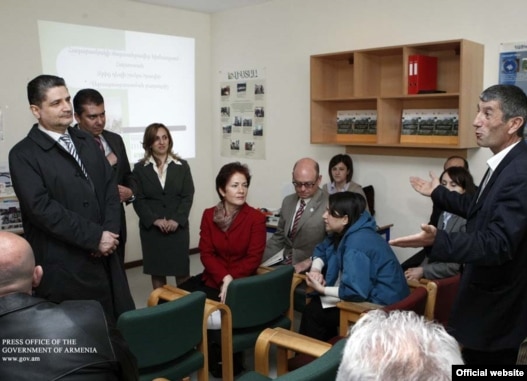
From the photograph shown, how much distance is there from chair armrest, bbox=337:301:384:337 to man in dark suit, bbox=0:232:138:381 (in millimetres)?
1292

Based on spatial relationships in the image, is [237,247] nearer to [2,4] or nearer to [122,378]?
[122,378]

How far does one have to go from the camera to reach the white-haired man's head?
0.87 meters

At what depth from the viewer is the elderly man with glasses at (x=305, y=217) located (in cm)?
325

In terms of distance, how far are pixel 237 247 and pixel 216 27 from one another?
384 cm

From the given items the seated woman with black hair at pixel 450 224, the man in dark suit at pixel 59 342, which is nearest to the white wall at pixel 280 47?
the seated woman with black hair at pixel 450 224

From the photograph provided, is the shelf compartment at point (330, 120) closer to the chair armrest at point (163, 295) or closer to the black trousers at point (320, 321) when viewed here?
the black trousers at point (320, 321)

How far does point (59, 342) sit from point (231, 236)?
179 centimetres

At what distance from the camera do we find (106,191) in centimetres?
259

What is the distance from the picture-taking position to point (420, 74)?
397cm

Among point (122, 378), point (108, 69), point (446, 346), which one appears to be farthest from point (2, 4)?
point (446, 346)

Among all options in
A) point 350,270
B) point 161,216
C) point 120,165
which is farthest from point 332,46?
point 350,270

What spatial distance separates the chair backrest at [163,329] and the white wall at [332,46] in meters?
2.79

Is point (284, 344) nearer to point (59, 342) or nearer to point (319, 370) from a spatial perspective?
point (319, 370)

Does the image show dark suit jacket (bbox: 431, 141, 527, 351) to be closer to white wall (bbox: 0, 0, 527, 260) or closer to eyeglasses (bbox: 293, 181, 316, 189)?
eyeglasses (bbox: 293, 181, 316, 189)
